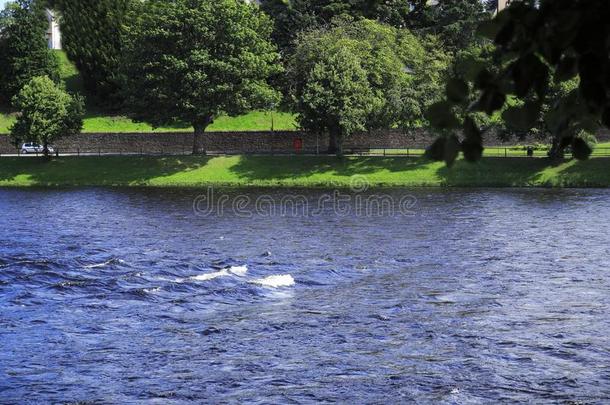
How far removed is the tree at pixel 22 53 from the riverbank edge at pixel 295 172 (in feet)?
76.6

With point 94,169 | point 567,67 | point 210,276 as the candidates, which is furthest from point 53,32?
point 567,67

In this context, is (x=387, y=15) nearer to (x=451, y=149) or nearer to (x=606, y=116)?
(x=606, y=116)

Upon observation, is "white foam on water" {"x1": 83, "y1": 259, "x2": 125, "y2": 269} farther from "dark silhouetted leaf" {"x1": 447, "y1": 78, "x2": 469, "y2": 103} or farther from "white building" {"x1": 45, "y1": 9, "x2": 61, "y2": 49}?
"white building" {"x1": 45, "y1": 9, "x2": 61, "y2": 49}

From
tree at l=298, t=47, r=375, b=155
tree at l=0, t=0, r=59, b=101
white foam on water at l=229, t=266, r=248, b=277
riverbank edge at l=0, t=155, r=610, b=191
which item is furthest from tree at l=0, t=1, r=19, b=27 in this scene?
white foam on water at l=229, t=266, r=248, b=277

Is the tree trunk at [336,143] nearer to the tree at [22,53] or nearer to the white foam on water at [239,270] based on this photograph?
the tree at [22,53]

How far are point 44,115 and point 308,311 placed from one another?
62.8 metres

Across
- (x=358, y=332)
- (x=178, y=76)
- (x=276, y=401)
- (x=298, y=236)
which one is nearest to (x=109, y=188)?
(x=178, y=76)

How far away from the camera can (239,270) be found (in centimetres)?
3156

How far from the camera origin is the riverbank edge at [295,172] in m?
66.6

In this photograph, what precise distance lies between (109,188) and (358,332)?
52.0m

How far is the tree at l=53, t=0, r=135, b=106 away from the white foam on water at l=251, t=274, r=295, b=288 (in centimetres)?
7766

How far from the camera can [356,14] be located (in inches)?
4006

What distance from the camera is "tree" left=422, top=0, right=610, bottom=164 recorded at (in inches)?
216

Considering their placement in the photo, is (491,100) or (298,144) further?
(298,144)
